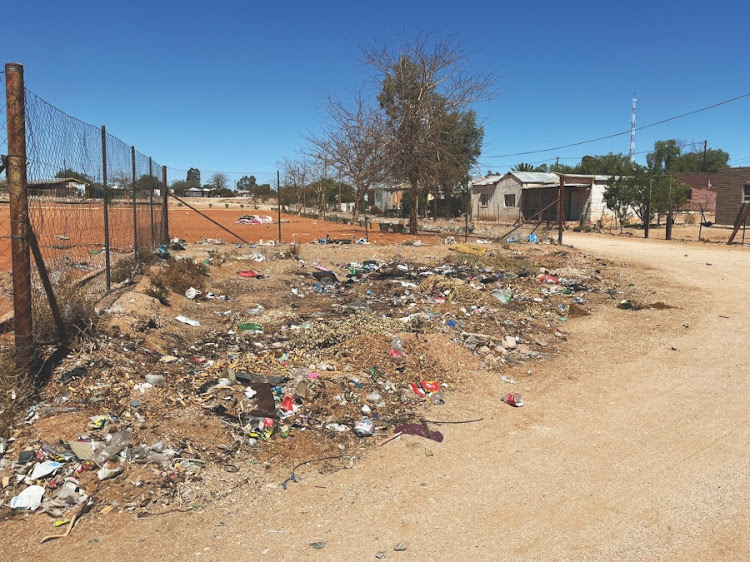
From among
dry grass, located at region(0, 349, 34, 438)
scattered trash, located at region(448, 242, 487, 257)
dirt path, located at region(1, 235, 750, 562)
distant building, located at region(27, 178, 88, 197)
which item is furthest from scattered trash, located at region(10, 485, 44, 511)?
scattered trash, located at region(448, 242, 487, 257)

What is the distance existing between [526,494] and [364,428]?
4.41 ft

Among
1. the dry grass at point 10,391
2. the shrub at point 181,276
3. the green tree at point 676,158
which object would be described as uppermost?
the green tree at point 676,158

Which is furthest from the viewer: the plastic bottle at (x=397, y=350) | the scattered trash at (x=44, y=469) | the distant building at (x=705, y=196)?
the distant building at (x=705, y=196)

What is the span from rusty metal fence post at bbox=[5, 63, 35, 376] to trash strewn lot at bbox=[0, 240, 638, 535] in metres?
0.47

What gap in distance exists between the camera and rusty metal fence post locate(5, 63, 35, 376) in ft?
13.2

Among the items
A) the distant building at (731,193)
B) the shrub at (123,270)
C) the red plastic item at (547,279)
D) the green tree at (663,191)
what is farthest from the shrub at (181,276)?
the distant building at (731,193)

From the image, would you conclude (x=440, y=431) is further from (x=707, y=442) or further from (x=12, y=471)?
(x=12, y=471)

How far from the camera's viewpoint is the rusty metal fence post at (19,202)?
403cm

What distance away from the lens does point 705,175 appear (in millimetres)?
44562

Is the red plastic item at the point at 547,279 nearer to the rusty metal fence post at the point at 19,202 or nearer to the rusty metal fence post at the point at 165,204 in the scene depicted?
the rusty metal fence post at the point at 165,204

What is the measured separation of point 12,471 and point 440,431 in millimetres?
2952

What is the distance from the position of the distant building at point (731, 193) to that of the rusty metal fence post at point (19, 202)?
35.4 metres

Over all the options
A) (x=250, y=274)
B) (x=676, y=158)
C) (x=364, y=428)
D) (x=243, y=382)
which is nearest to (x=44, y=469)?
(x=243, y=382)

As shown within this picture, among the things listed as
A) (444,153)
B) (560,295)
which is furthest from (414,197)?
(560,295)
